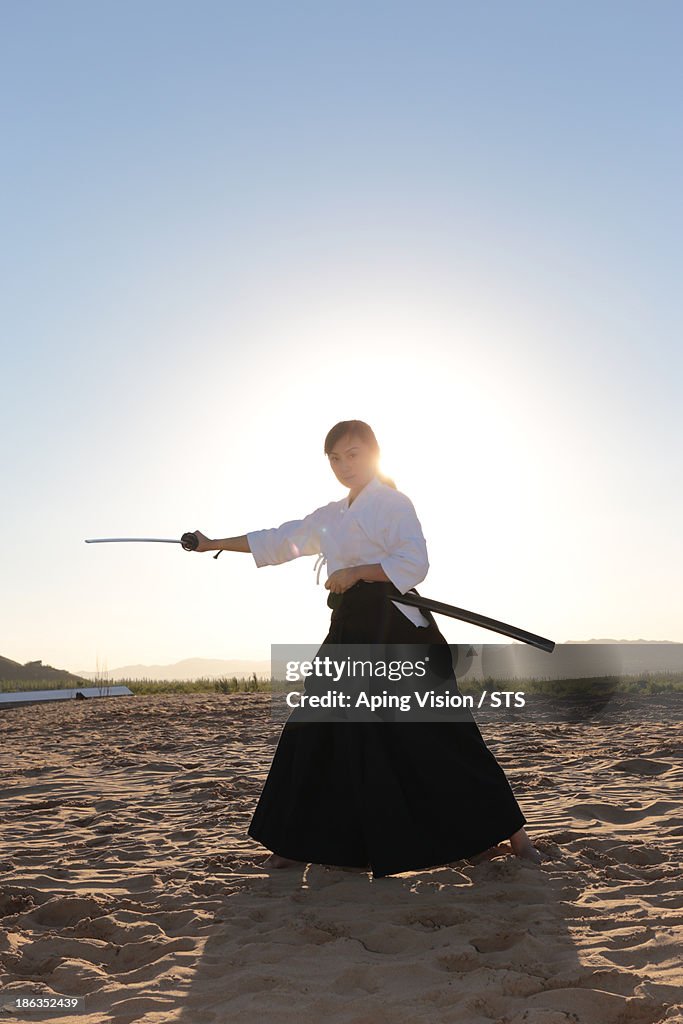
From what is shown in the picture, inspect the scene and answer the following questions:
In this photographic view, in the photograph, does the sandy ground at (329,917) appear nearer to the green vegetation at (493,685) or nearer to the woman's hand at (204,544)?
the woman's hand at (204,544)

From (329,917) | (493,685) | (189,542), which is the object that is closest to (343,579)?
(189,542)

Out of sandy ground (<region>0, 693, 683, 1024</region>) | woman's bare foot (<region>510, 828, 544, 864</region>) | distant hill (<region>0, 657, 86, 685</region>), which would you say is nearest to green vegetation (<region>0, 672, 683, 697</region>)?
sandy ground (<region>0, 693, 683, 1024</region>)

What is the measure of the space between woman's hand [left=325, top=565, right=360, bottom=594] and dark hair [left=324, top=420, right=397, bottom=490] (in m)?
0.51

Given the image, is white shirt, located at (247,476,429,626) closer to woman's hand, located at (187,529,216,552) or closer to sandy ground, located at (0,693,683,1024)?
woman's hand, located at (187,529,216,552)

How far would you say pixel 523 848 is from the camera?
4.34 metres

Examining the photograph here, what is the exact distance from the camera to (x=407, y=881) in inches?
164

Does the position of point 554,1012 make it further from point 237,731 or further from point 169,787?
point 237,731

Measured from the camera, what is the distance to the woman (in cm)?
402

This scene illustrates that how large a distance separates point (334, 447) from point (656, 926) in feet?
8.23

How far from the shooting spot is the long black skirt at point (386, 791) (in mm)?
3988

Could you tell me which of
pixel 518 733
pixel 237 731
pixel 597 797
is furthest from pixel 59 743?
pixel 597 797

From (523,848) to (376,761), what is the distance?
910 mm

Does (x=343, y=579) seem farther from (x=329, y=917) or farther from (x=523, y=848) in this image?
(x=523, y=848)

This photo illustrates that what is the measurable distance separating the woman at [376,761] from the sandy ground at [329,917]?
0.20 metres
